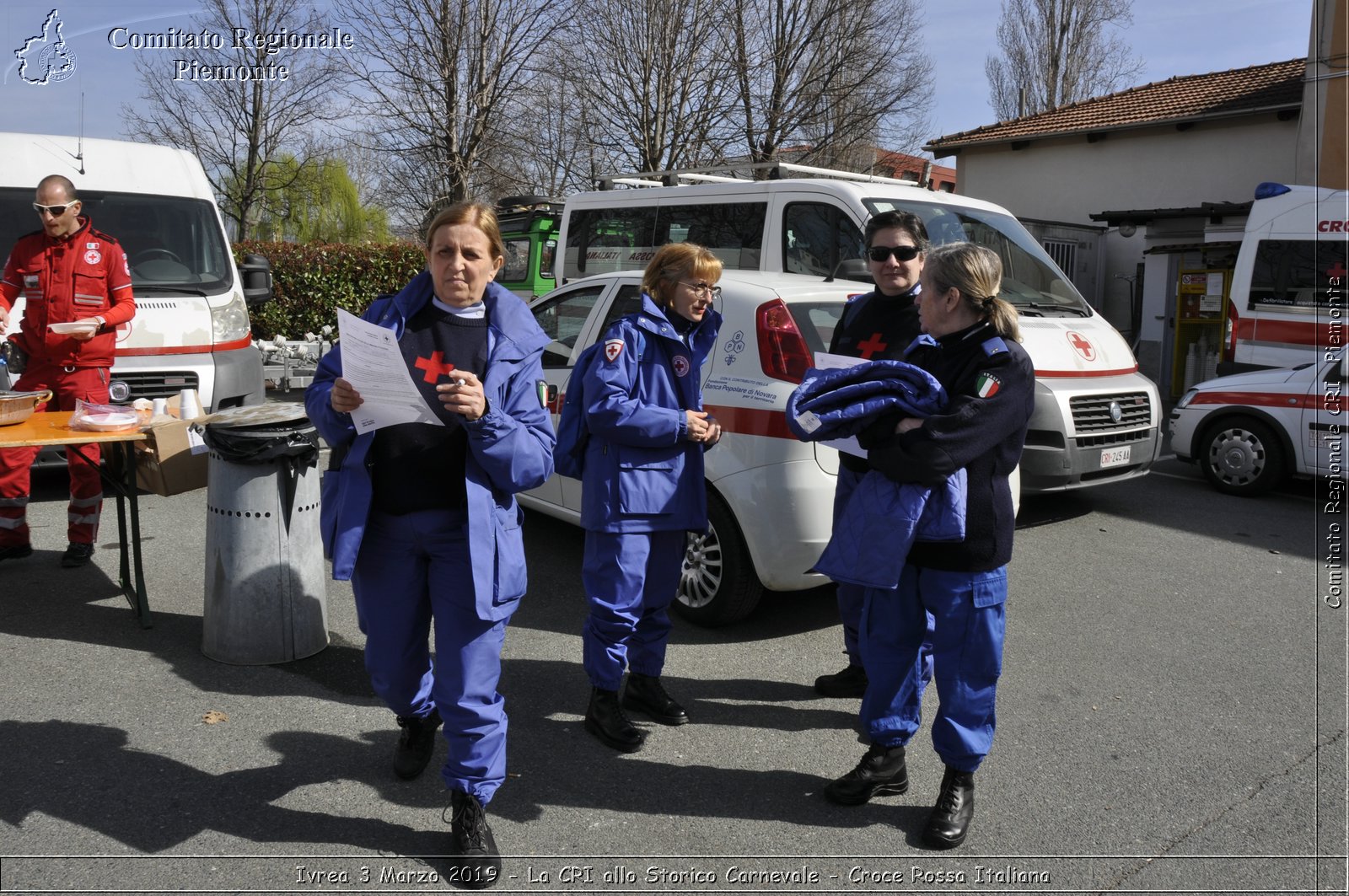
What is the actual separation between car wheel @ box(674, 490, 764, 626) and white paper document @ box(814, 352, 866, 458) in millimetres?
1433

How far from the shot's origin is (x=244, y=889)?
2.97 m

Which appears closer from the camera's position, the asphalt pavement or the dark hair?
the asphalt pavement

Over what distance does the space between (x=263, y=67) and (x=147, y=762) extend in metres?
20.4

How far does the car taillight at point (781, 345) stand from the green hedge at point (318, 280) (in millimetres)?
12174

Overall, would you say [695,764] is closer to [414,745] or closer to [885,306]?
[414,745]

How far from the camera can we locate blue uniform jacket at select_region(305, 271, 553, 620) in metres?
2.97

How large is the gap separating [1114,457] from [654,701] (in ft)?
15.0

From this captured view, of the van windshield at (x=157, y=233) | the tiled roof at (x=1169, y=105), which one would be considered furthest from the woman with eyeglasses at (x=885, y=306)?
the tiled roof at (x=1169, y=105)

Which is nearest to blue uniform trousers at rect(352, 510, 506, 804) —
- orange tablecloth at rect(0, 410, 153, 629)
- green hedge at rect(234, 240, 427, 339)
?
orange tablecloth at rect(0, 410, 153, 629)

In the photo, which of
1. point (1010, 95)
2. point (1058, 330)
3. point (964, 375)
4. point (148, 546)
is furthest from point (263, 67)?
point (1010, 95)

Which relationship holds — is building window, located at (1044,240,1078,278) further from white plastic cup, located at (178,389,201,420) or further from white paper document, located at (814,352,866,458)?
white paper document, located at (814,352,866,458)

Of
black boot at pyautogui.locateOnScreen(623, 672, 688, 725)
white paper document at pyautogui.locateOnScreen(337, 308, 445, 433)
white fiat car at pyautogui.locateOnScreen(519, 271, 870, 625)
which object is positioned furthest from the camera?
white fiat car at pyautogui.locateOnScreen(519, 271, 870, 625)

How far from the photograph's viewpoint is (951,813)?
3303 mm

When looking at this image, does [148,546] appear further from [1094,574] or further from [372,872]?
[1094,574]
